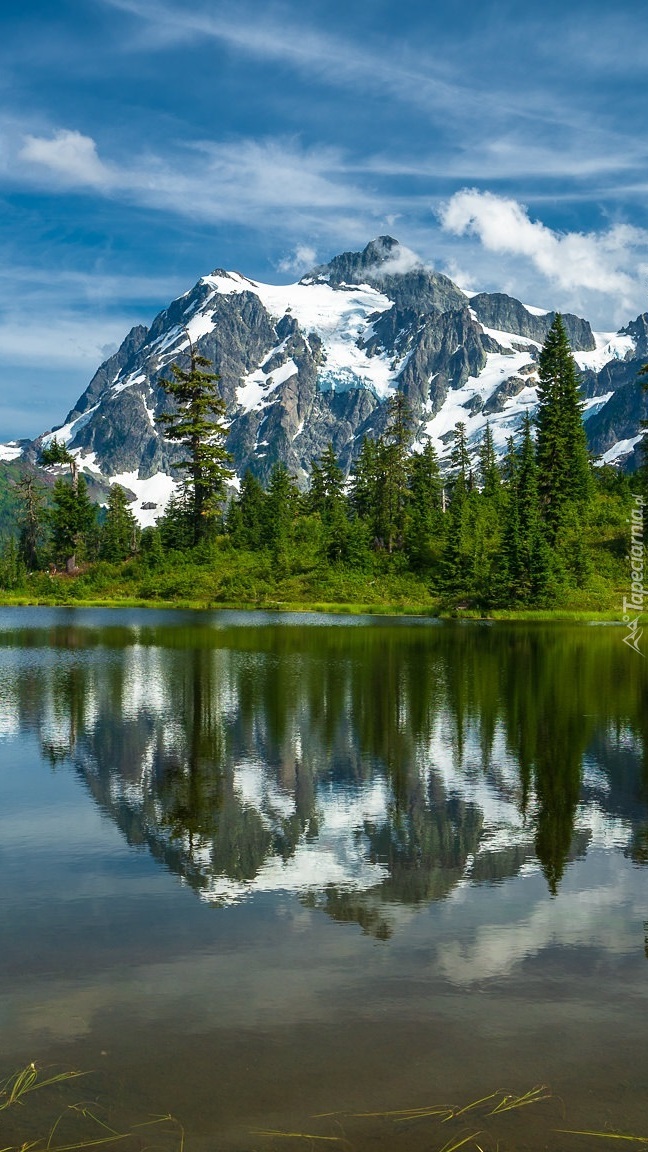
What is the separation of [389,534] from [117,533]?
33.3 meters

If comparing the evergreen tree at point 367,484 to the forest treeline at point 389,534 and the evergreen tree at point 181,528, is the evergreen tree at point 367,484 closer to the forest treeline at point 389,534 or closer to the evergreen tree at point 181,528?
the forest treeline at point 389,534

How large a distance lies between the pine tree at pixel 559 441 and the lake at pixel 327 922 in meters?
65.6

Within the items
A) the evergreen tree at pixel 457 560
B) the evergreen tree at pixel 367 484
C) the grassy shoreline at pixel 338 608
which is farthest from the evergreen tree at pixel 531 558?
the evergreen tree at pixel 367 484

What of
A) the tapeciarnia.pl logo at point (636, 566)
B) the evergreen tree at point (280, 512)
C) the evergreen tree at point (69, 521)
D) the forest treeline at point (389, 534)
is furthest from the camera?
the evergreen tree at point (69, 521)

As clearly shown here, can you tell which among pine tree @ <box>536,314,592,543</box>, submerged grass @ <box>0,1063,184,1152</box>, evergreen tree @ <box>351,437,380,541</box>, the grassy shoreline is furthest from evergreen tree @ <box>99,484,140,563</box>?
submerged grass @ <box>0,1063,184,1152</box>

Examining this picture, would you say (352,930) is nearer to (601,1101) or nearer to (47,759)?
(601,1101)

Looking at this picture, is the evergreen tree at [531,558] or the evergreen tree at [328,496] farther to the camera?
the evergreen tree at [328,496]

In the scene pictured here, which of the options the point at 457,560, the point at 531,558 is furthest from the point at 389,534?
the point at 531,558

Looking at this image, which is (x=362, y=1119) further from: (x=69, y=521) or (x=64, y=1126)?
(x=69, y=521)

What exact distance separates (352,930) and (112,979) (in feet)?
8.61

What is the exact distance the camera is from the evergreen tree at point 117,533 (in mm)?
100625

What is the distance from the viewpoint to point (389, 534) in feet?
322

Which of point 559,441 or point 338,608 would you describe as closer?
point 338,608

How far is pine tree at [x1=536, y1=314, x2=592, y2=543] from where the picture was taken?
87.1 m
